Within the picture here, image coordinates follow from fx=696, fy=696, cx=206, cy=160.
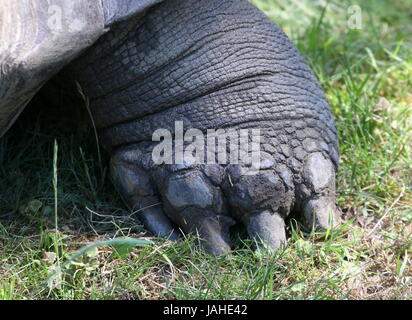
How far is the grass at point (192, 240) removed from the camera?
62.6 inches

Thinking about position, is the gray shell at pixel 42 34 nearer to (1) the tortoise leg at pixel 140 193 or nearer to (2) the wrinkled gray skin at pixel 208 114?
(2) the wrinkled gray skin at pixel 208 114

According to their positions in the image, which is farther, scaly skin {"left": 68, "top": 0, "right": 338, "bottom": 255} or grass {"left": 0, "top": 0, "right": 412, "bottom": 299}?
scaly skin {"left": 68, "top": 0, "right": 338, "bottom": 255}

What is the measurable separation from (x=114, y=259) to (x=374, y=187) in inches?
30.6

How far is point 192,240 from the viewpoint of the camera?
1.67 m

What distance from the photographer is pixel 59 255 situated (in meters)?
1.70

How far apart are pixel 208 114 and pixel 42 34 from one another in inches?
18.0

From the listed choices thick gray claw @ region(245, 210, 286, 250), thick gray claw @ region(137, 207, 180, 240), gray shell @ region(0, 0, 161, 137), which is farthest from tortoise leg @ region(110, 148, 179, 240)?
gray shell @ region(0, 0, 161, 137)

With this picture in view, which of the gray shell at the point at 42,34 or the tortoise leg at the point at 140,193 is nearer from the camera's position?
the gray shell at the point at 42,34

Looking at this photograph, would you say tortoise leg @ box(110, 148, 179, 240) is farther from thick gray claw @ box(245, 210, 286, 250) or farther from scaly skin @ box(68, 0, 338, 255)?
thick gray claw @ box(245, 210, 286, 250)

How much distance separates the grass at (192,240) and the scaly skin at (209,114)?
0.07 m

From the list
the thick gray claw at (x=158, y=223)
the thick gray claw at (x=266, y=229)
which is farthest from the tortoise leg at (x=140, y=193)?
the thick gray claw at (x=266, y=229)

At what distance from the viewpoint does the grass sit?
1590 millimetres

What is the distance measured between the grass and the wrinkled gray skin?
74mm

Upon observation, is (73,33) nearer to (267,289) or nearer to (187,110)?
(187,110)
